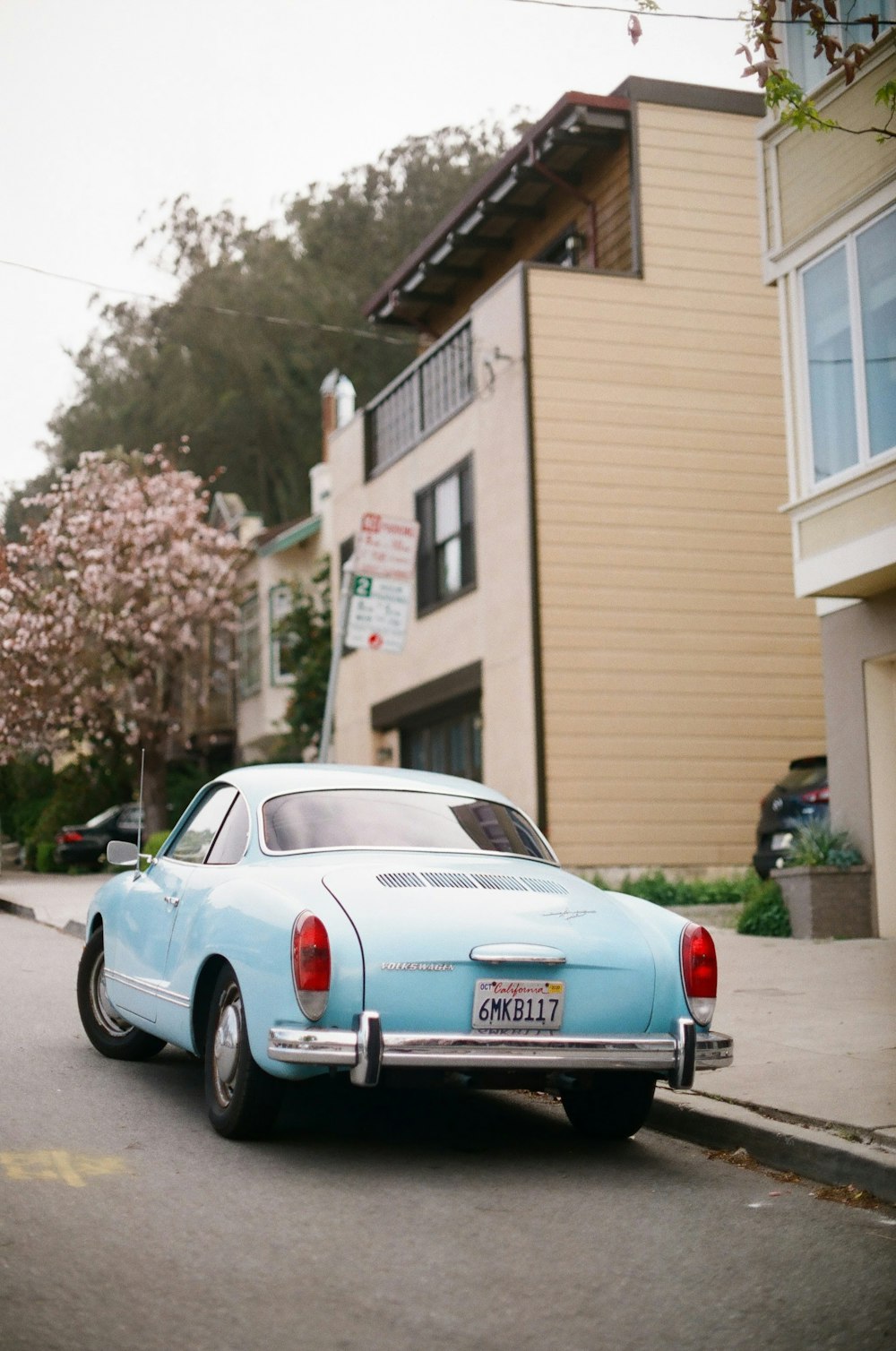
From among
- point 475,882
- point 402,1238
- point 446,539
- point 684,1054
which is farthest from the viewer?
point 446,539

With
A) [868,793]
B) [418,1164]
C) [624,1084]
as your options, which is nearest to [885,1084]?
[624,1084]

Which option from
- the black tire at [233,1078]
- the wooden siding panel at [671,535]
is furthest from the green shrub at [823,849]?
the black tire at [233,1078]

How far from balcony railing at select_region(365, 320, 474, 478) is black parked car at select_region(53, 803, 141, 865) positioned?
904 cm

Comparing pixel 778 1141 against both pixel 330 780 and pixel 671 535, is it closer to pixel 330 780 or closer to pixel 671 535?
pixel 330 780

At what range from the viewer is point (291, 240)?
4844 centimetres

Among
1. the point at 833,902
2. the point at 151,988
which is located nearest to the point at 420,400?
the point at 833,902

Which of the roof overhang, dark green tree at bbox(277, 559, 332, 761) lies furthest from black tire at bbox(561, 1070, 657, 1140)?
dark green tree at bbox(277, 559, 332, 761)

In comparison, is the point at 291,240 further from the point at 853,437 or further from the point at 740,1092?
the point at 740,1092

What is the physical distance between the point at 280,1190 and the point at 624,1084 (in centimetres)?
160

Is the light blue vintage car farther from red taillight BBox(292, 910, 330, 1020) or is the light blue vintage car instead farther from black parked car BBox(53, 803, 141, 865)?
black parked car BBox(53, 803, 141, 865)

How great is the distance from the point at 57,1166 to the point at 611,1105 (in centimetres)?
218

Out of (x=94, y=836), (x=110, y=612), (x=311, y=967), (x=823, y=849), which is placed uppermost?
(x=110, y=612)

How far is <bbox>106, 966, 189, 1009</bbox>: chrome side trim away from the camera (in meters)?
6.98

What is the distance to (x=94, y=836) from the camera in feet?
103
